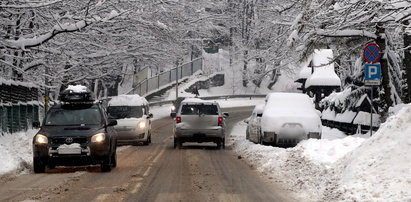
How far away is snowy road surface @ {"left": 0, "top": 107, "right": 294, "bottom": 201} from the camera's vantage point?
33.3 feet

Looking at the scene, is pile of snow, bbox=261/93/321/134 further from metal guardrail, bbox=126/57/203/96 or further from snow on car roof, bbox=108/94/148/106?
metal guardrail, bbox=126/57/203/96

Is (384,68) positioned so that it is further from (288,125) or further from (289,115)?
(288,125)

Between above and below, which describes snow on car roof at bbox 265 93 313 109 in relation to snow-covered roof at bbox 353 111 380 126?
above

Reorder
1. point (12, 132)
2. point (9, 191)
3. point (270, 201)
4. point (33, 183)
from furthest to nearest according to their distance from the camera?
point (12, 132) → point (33, 183) → point (9, 191) → point (270, 201)

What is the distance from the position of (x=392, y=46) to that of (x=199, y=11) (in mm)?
8036

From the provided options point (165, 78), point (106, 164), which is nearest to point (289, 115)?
point (106, 164)

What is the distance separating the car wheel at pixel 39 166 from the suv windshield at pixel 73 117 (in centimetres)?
115

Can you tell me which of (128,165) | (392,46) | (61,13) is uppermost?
(61,13)

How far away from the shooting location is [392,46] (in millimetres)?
23562

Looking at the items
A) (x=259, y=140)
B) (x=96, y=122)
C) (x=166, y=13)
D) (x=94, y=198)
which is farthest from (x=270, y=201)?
(x=166, y=13)

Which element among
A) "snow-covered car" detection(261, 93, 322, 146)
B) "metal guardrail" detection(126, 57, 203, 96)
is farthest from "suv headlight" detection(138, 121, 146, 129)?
"metal guardrail" detection(126, 57, 203, 96)

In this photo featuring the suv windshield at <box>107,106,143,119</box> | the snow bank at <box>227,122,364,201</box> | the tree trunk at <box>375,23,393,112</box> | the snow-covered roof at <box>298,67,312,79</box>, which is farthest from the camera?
the snow-covered roof at <box>298,67,312,79</box>

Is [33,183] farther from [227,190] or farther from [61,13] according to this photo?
[61,13]

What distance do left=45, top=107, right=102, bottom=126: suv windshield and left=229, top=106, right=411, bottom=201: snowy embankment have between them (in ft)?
14.5
